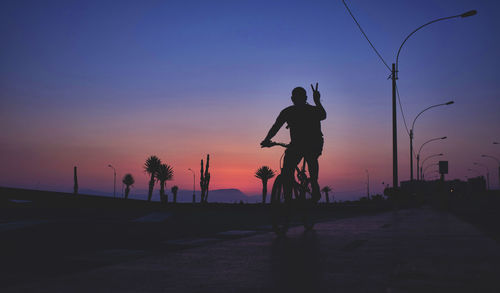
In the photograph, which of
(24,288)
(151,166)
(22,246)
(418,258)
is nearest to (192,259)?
(24,288)

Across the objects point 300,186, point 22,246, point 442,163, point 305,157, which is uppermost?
point 442,163

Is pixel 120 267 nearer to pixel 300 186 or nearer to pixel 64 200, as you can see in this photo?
pixel 300 186

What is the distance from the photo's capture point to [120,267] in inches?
157

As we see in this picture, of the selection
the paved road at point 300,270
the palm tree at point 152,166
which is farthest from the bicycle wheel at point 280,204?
the palm tree at point 152,166

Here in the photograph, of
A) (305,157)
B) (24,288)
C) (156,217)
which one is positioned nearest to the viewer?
(24,288)

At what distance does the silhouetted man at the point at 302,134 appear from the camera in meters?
7.45

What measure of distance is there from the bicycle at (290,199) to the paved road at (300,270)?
186cm

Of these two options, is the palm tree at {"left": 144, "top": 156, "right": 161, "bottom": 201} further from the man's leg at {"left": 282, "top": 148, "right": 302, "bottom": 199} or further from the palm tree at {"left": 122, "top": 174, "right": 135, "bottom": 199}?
the man's leg at {"left": 282, "top": 148, "right": 302, "bottom": 199}

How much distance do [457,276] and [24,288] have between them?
303 centimetres

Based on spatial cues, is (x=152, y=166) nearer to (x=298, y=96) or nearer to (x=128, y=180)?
(x=128, y=180)

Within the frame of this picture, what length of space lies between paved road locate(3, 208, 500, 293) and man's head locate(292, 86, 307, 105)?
2.88 m

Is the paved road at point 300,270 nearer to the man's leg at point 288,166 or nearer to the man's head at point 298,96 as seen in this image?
the man's leg at point 288,166

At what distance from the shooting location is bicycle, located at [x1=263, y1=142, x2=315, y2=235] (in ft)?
24.5

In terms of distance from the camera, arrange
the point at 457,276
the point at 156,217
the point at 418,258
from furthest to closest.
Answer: the point at 156,217 → the point at 418,258 → the point at 457,276
